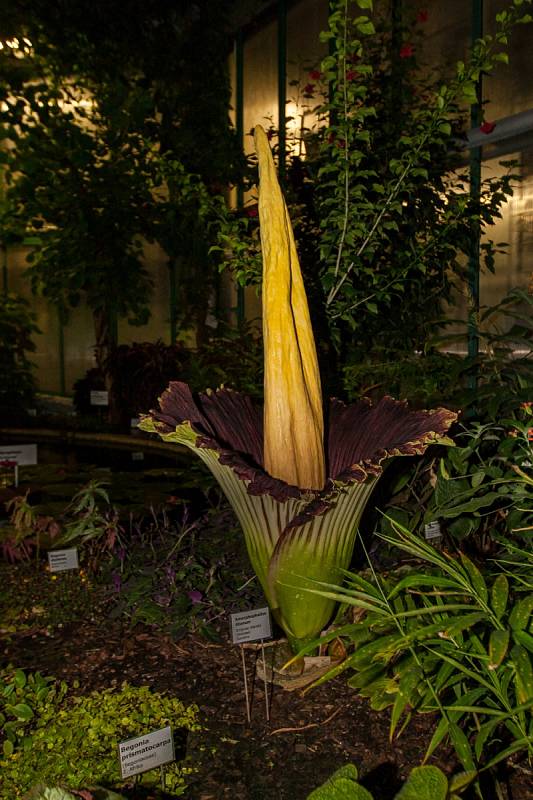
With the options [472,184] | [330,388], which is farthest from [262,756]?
[472,184]

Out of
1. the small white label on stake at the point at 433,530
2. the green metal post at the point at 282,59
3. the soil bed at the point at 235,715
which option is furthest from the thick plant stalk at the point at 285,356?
the green metal post at the point at 282,59

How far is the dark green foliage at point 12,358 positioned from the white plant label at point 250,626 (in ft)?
15.2

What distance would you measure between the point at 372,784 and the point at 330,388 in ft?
5.04

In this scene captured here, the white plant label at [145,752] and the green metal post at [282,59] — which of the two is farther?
the green metal post at [282,59]

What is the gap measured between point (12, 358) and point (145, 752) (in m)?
5.24

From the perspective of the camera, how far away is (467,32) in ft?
10.8

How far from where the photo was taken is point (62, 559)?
2.21 metres

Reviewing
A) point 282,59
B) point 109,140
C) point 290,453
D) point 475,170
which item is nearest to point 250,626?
point 290,453

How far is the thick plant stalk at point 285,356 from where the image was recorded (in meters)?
1.50

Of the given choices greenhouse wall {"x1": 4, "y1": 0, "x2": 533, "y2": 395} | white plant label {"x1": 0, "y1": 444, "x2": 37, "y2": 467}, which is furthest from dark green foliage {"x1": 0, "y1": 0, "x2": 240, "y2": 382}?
white plant label {"x1": 0, "y1": 444, "x2": 37, "y2": 467}

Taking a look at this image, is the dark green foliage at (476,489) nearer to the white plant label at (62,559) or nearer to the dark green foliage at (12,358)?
the white plant label at (62,559)

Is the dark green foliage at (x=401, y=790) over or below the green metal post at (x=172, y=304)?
below

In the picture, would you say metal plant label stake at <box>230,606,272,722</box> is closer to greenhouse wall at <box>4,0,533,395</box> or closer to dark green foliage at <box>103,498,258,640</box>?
dark green foliage at <box>103,498,258,640</box>

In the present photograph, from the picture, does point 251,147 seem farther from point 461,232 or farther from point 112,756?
point 112,756
